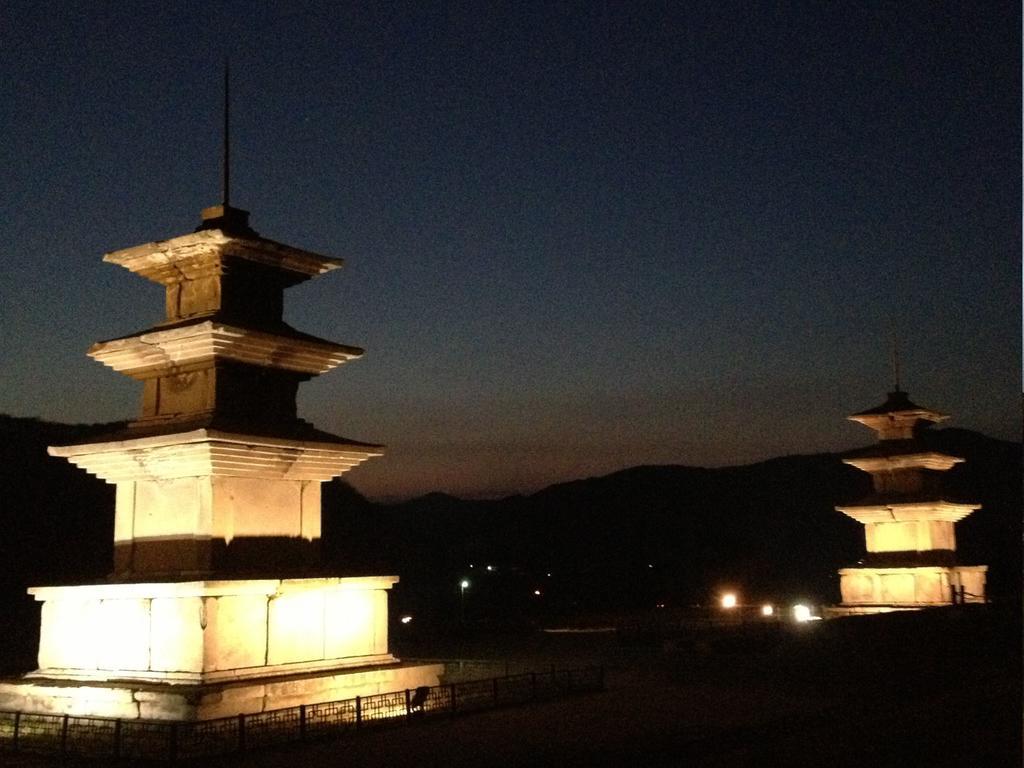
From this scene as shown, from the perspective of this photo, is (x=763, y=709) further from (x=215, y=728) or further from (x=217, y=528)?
(x=217, y=528)

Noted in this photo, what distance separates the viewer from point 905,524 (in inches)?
1652

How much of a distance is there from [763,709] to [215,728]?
9608 mm

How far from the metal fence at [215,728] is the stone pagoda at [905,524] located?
994 inches

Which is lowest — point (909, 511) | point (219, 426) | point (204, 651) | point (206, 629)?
point (204, 651)

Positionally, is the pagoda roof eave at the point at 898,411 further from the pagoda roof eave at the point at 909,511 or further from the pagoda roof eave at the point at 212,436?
the pagoda roof eave at the point at 212,436

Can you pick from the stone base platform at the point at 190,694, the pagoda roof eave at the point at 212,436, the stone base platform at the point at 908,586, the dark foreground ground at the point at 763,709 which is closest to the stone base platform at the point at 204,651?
the stone base platform at the point at 190,694

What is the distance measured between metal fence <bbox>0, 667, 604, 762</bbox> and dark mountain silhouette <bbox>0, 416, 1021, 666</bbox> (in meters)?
2.82

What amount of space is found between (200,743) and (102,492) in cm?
6627

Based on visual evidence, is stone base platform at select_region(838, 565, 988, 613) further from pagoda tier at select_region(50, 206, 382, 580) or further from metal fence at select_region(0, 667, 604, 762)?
pagoda tier at select_region(50, 206, 382, 580)

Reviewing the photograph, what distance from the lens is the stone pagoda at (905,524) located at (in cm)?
4103

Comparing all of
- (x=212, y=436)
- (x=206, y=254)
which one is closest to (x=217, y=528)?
(x=212, y=436)

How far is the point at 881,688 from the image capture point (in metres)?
24.4

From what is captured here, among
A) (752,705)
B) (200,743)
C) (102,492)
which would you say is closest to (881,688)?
(752,705)

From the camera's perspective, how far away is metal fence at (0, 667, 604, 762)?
52.2 ft
